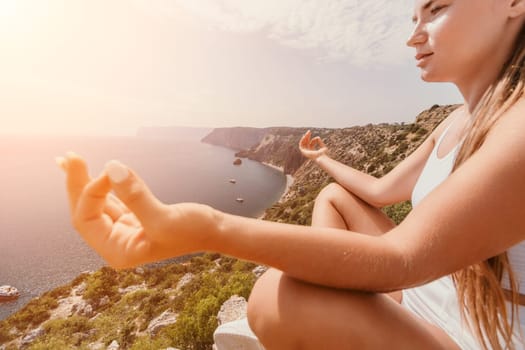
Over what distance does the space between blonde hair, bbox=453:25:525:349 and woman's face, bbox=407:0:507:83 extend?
0.12 meters

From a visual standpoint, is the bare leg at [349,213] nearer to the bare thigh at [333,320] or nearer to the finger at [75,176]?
the bare thigh at [333,320]

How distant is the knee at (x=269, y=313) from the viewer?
3.34ft

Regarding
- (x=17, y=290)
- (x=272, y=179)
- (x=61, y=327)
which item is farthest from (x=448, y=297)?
(x=272, y=179)

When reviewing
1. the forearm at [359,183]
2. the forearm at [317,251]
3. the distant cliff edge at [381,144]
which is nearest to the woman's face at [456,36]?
the forearm at [359,183]

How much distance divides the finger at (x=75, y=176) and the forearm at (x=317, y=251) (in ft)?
1.65

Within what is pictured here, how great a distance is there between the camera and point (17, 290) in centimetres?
4772

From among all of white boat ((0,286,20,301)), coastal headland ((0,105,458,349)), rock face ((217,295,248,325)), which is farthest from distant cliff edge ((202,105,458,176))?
white boat ((0,286,20,301))

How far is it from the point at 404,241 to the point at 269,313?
0.56 meters

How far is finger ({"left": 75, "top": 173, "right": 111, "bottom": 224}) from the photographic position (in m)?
0.86

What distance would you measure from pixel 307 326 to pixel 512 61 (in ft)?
4.56

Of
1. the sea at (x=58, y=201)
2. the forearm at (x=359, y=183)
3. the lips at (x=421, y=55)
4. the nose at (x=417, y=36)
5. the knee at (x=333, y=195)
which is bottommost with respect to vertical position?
the sea at (x=58, y=201)

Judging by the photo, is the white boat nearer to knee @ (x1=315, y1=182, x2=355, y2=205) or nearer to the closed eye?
knee @ (x1=315, y1=182, x2=355, y2=205)

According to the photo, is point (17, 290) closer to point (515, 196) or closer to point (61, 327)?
point (61, 327)

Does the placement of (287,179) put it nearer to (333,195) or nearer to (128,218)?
(333,195)
